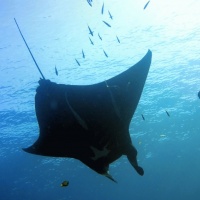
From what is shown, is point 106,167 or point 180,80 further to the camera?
point 180,80

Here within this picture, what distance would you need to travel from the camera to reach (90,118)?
4.86 metres

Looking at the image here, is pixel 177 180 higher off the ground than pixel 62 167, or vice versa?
pixel 62 167

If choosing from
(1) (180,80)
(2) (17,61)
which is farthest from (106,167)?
(1) (180,80)

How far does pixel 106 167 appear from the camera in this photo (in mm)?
4883

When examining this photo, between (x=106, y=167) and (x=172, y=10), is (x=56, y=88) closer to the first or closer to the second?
(x=106, y=167)

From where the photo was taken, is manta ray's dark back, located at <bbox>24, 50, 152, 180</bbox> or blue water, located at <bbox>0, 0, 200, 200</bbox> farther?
blue water, located at <bbox>0, 0, 200, 200</bbox>

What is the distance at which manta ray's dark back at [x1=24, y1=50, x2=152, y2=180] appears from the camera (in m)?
4.81

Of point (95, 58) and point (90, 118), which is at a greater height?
point (90, 118)

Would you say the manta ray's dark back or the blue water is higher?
the manta ray's dark back

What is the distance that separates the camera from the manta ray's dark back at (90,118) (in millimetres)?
4812

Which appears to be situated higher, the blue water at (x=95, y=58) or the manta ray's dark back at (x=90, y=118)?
the manta ray's dark back at (x=90, y=118)

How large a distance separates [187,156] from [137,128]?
23.7 meters

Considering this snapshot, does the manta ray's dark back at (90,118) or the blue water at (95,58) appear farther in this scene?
the blue water at (95,58)

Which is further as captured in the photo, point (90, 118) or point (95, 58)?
point (95, 58)
